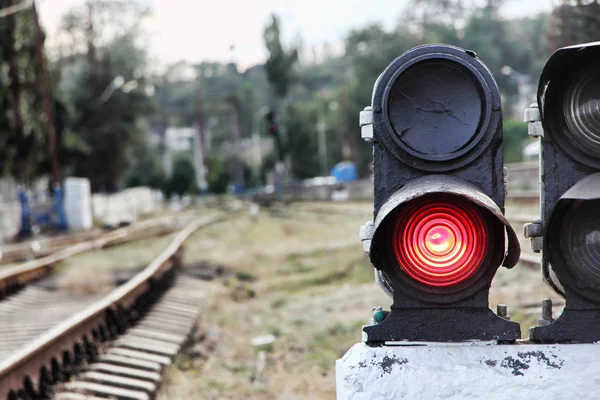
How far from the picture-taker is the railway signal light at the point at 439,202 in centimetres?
183

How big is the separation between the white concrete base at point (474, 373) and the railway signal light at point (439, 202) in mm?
79

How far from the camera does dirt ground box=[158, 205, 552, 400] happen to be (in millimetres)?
5105

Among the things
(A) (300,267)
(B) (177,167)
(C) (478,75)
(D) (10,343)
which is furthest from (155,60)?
(C) (478,75)

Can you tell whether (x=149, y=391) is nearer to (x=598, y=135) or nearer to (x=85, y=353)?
(x=85, y=353)

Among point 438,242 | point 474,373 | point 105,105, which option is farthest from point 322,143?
point 474,373

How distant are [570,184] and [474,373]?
58 cm

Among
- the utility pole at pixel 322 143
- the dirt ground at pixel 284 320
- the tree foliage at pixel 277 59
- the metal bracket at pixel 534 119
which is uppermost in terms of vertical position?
the tree foliage at pixel 277 59

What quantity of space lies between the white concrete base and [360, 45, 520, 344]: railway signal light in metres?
0.08

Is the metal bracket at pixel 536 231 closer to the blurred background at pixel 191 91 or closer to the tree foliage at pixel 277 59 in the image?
the blurred background at pixel 191 91

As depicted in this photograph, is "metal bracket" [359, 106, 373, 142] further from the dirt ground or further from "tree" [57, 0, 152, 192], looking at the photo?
"tree" [57, 0, 152, 192]

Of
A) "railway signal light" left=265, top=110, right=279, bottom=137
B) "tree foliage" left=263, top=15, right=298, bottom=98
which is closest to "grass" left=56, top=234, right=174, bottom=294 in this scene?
"railway signal light" left=265, top=110, right=279, bottom=137

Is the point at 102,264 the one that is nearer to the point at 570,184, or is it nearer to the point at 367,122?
the point at 367,122

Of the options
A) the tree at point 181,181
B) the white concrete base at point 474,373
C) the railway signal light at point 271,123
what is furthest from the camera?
the tree at point 181,181

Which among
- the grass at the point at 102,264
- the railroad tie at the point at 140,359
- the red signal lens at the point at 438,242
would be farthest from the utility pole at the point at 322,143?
the red signal lens at the point at 438,242
